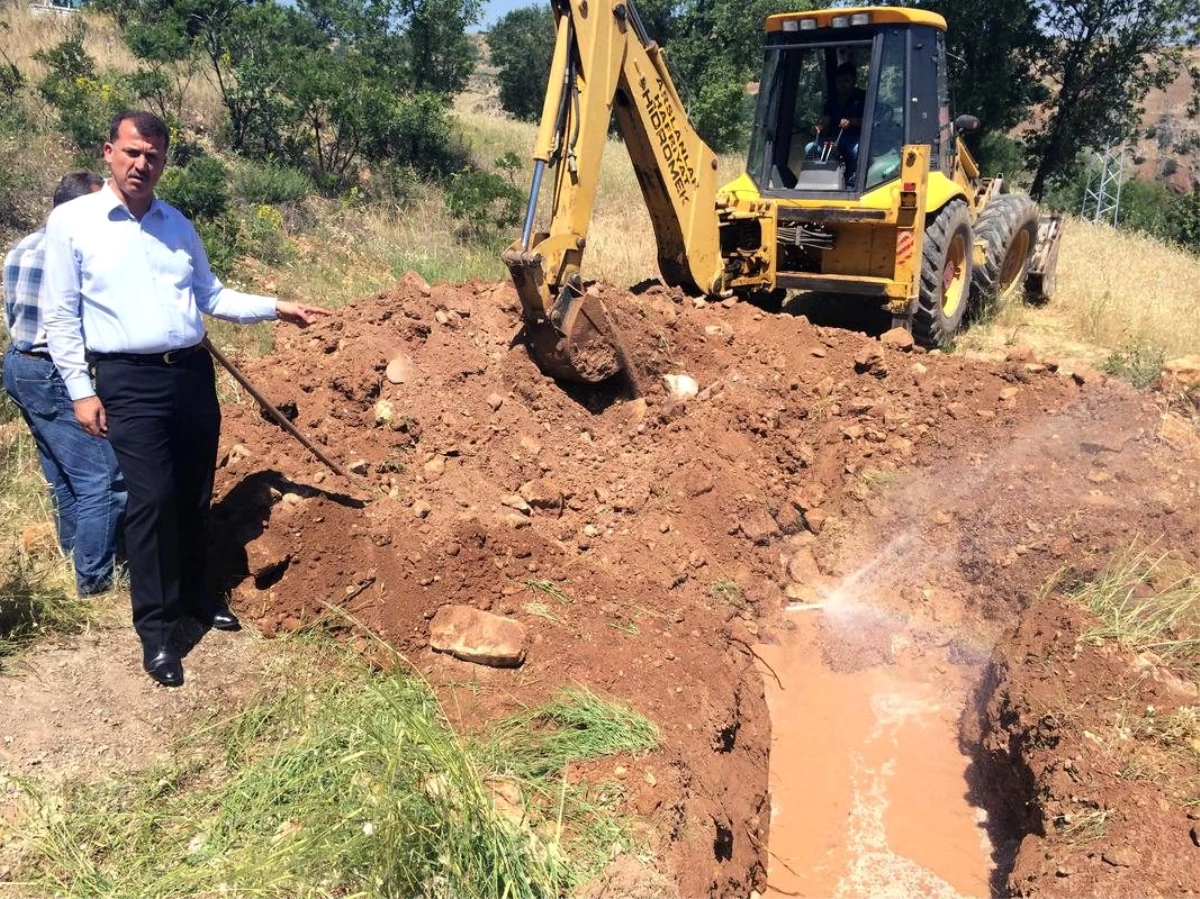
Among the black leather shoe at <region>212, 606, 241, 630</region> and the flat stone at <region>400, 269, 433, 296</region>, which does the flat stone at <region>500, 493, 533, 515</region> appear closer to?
the black leather shoe at <region>212, 606, 241, 630</region>

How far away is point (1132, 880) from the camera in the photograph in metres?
2.92

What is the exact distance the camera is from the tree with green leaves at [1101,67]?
15.2 metres

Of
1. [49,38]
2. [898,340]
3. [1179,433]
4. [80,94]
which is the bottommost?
[1179,433]

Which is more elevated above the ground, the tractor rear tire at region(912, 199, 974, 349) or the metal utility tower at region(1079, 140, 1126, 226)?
the metal utility tower at region(1079, 140, 1126, 226)

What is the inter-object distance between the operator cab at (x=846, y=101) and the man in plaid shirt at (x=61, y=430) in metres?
5.35

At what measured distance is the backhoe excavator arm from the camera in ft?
17.3

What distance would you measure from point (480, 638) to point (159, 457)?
56.9 inches

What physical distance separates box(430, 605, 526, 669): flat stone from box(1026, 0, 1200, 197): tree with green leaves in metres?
16.2

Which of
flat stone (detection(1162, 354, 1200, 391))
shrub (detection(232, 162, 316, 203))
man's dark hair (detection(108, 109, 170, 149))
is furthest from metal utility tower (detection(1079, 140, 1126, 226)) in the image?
man's dark hair (detection(108, 109, 170, 149))

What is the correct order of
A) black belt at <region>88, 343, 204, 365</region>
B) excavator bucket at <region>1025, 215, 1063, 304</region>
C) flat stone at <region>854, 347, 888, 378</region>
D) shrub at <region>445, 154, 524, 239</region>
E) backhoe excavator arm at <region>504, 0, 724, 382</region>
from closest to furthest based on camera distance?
black belt at <region>88, 343, 204, 365</region> → backhoe excavator arm at <region>504, 0, 724, 382</region> → flat stone at <region>854, 347, 888, 378</region> → excavator bucket at <region>1025, 215, 1063, 304</region> → shrub at <region>445, 154, 524, 239</region>

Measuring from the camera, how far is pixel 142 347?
3.37 m

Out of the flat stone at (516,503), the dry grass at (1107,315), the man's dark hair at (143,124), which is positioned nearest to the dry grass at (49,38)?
the man's dark hair at (143,124)

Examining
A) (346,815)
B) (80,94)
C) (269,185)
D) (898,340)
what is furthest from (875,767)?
(80,94)

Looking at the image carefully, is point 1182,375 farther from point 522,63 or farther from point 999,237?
point 522,63
